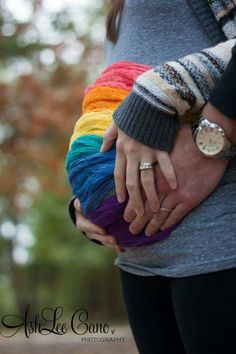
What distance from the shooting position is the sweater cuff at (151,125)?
1.12 meters

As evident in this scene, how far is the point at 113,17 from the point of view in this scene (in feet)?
4.64

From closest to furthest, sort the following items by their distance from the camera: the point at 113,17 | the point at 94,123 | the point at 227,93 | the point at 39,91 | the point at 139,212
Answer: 1. the point at 227,93
2. the point at 139,212
3. the point at 94,123
4. the point at 113,17
5. the point at 39,91

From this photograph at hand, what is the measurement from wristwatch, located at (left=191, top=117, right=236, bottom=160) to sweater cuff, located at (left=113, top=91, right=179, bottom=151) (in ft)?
0.16

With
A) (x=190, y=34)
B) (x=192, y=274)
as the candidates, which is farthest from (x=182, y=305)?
(x=190, y=34)

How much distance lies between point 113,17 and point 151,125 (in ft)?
1.34

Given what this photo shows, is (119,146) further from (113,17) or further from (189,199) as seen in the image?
(113,17)

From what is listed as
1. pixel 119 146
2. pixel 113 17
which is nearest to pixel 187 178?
pixel 119 146

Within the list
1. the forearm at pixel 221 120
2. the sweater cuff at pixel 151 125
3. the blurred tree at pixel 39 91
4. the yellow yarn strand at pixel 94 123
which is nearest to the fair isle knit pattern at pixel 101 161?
the yellow yarn strand at pixel 94 123

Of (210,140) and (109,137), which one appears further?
(109,137)

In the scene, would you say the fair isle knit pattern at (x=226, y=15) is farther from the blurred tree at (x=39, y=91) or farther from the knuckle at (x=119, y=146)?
the blurred tree at (x=39, y=91)

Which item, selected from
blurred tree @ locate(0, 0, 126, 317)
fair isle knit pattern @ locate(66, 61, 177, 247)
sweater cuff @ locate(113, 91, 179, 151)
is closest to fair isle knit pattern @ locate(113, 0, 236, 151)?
sweater cuff @ locate(113, 91, 179, 151)

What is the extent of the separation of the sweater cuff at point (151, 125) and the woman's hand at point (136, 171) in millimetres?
13

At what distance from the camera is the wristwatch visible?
1.08 meters

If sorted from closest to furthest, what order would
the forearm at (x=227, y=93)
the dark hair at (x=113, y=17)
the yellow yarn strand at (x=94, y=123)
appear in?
→ the forearm at (x=227, y=93), the yellow yarn strand at (x=94, y=123), the dark hair at (x=113, y=17)
